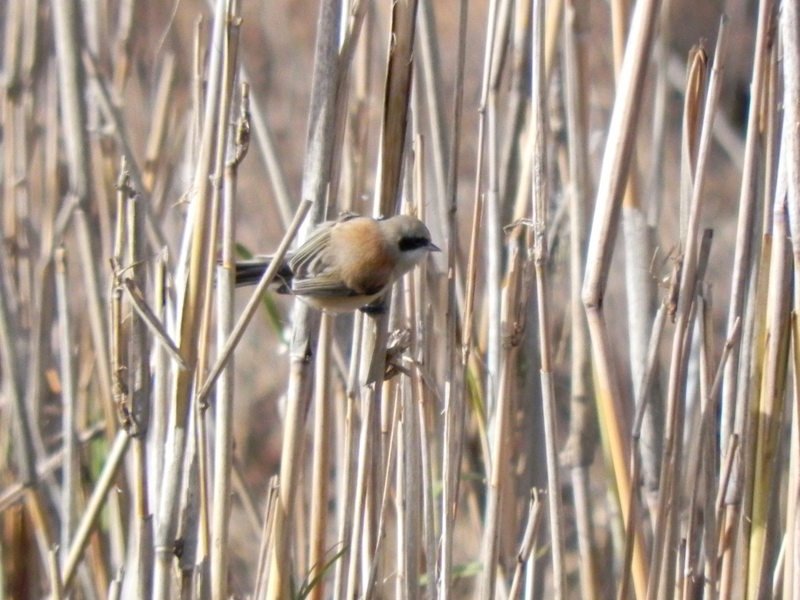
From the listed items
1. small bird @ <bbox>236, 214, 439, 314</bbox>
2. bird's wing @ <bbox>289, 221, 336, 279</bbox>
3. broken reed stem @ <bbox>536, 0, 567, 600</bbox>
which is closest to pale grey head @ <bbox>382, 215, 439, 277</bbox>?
small bird @ <bbox>236, 214, 439, 314</bbox>

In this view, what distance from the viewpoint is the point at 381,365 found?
1.38m

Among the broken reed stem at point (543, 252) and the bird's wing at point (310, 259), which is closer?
the broken reed stem at point (543, 252)

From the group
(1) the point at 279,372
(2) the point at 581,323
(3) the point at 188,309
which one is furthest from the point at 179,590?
(1) the point at 279,372

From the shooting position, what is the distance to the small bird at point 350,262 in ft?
5.25

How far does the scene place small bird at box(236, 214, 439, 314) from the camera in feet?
5.25

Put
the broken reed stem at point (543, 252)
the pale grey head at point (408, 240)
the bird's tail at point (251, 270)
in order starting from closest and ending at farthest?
the broken reed stem at point (543, 252) → the pale grey head at point (408, 240) → the bird's tail at point (251, 270)

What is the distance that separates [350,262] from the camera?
1.83m

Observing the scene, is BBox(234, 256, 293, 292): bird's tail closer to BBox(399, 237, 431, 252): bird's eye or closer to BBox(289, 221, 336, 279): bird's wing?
BBox(289, 221, 336, 279): bird's wing

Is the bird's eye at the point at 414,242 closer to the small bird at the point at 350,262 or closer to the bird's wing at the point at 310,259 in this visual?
the small bird at the point at 350,262

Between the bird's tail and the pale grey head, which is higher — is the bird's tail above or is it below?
below

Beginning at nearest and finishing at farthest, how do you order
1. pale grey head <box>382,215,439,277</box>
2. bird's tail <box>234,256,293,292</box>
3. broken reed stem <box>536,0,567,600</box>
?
broken reed stem <box>536,0,567,600</box>
pale grey head <box>382,215,439,277</box>
bird's tail <box>234,256,293,292</box>

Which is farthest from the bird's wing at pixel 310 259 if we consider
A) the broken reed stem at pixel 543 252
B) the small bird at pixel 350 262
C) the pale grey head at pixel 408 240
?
the broken reed stem at pixel 543 252

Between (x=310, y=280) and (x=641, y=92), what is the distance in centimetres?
75

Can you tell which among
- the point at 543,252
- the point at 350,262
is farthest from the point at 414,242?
the point at 543,252
